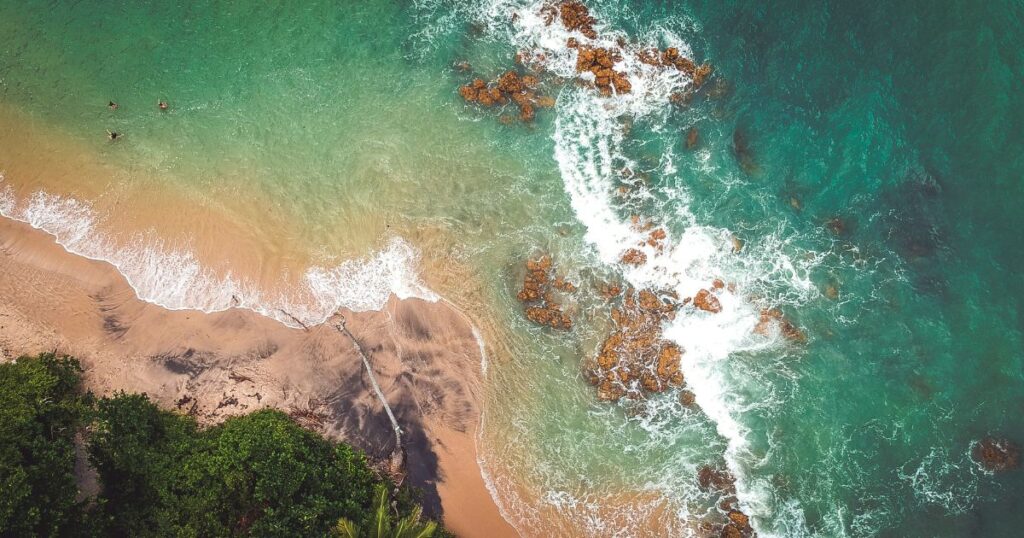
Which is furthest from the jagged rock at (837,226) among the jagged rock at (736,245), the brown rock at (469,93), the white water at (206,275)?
the white water at (206,275)

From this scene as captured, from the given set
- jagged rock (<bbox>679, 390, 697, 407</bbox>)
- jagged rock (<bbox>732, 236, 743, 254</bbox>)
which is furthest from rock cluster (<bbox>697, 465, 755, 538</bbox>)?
jagged rock (<bbox>732, 236, 743, 254</bbox>)

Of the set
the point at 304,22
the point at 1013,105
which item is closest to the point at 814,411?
the point at 1013,105

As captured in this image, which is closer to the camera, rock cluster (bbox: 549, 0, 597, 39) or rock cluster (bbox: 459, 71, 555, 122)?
rock cluster (bbox: 459, 71, 555, 122)

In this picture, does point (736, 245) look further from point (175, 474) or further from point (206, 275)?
point (175, 474)

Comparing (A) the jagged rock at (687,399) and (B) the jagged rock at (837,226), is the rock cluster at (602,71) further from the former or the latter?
(A) the jagged rock at (687,399)

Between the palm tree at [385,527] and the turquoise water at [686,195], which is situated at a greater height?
the turquoise water at [686,195]

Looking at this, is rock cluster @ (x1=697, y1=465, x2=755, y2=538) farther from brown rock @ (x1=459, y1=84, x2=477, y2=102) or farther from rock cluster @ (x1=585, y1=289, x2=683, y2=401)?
brown rock @ (x1=459, y1=84, x2=477, y2=102)

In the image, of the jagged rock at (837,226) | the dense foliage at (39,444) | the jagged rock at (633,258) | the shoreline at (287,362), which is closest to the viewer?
the dense foliage at (39,444)
